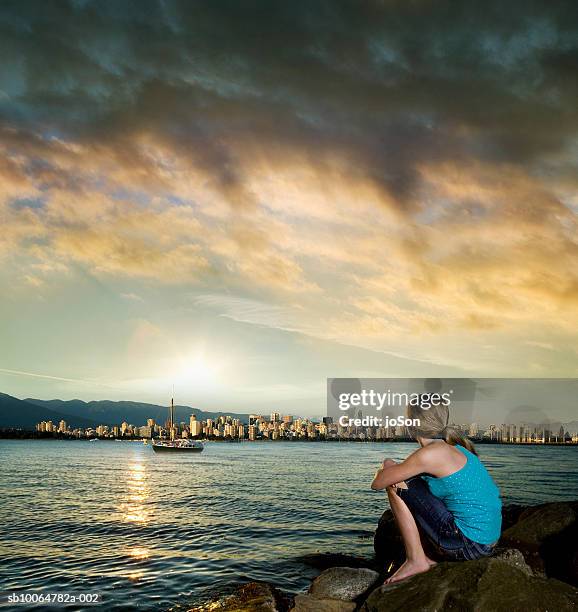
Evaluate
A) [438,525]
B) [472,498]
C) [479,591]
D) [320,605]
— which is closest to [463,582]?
[479,591]

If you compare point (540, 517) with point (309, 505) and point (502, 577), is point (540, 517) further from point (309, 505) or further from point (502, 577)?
point (309, 505)

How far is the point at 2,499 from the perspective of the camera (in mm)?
31656

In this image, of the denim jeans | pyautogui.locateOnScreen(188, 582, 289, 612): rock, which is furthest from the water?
the denim jeans

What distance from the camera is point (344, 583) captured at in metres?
9.03

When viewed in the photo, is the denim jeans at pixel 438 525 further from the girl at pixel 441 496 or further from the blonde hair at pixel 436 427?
the blonde hair at pixel 436 427

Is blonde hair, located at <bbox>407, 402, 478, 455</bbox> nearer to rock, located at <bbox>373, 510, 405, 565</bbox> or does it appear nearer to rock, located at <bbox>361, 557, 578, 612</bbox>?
rock, located at <bbox>361, 557, 578, 612</bbox>

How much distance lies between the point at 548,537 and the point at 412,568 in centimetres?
650

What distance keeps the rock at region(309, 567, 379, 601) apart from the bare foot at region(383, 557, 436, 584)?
9.49ft

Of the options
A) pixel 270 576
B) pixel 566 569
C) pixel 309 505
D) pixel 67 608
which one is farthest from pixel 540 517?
pixel 309 505

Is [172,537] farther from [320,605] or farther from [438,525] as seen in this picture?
[438,525]

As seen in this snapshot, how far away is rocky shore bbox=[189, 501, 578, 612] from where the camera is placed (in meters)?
5.41

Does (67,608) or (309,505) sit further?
(309,505)

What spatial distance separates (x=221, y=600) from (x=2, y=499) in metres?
29.0

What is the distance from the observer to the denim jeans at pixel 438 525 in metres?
6.02
